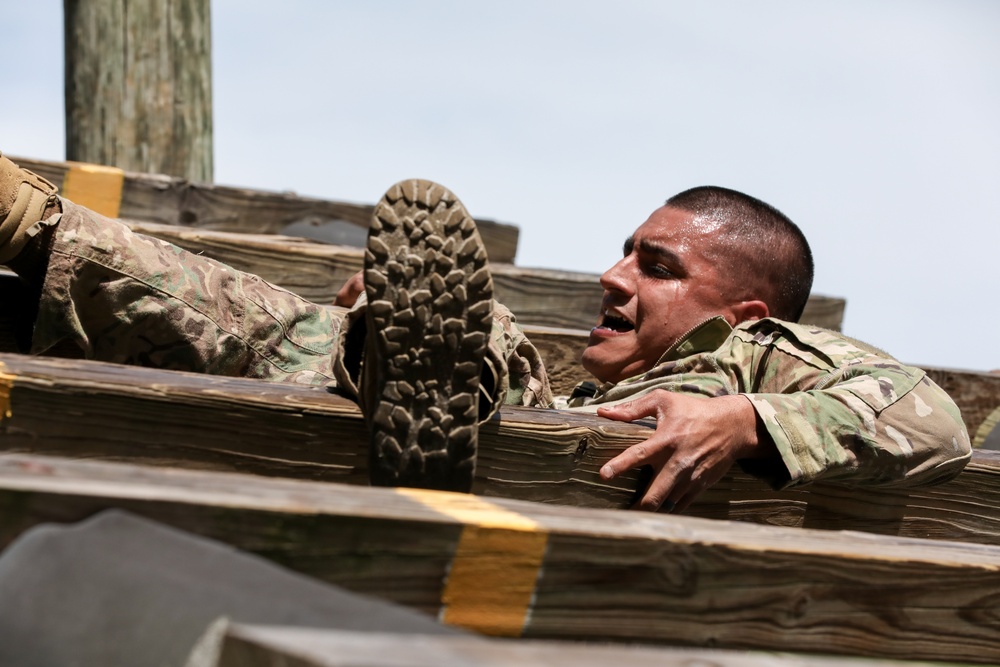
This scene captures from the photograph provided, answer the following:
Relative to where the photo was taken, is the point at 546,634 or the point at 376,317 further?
the point at 376,317

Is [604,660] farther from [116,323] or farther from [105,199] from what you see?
[105,199]

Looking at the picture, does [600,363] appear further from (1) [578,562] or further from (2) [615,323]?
(1) [578,562]

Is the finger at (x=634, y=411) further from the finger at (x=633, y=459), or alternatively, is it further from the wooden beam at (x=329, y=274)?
the wooden beam at (x=329, y=274)

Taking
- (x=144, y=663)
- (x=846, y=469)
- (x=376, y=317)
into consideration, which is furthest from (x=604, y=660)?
(x=846, y=469)

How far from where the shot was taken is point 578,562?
1.49 metres

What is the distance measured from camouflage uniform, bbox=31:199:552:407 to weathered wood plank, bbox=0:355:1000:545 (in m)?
0.32

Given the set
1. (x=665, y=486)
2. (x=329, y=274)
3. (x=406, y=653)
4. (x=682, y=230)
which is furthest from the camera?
(x=329, y=274)

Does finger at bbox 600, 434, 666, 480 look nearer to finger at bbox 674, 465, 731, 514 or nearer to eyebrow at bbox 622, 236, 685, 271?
finger at bbox 674, 465, 731, 514

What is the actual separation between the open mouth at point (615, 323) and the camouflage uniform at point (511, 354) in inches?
8.3

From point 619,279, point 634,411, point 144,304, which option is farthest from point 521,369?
point 144,304

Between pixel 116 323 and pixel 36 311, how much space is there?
0.17 m

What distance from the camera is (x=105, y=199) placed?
4262mm

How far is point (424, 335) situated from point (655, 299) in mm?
1341

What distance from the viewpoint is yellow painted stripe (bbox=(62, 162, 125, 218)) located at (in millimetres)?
4199
